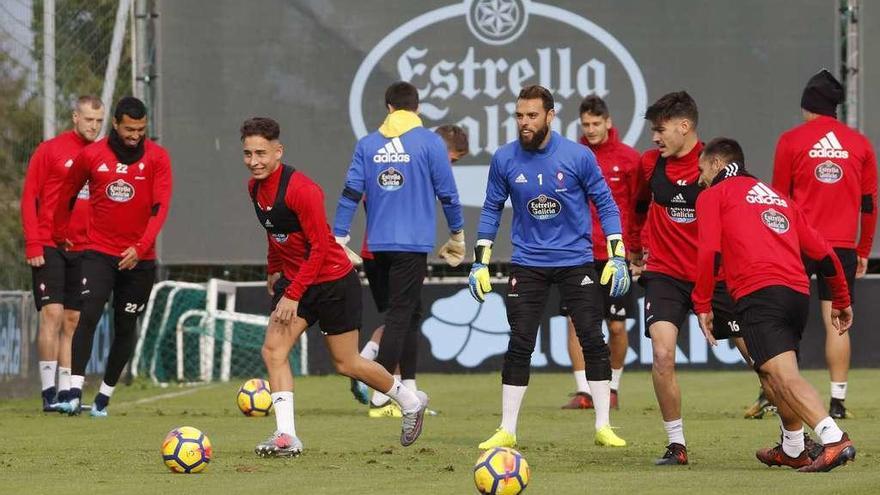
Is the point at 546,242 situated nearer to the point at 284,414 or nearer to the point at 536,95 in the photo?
the point at 536,95

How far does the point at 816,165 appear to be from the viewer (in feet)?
39.6

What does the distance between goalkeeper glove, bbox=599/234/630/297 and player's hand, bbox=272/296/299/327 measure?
1.83 m

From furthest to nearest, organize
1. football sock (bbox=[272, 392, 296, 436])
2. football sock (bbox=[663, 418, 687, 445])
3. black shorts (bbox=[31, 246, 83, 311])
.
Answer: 1. black shorts (bbox=[31, 246, 83, 311])
2. football sock (bbox=[272, 392, 296, 436])
3. football sock (bbox=[663, 418, 687, 445])

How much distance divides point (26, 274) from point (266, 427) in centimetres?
536

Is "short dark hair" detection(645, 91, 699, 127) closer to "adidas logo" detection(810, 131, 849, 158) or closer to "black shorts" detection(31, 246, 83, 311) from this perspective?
"adidas logo" detection(810, 131, 849, 158)

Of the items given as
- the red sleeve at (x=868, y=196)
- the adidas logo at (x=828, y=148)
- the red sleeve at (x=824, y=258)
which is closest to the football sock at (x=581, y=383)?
the red sleeve at (x=868, y=196)

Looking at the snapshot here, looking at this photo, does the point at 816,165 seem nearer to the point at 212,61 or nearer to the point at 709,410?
the point at 709,410

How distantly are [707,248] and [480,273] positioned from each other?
2.11 m

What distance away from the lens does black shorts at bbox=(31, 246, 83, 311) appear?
44.4 ft

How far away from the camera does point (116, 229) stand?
512 inches

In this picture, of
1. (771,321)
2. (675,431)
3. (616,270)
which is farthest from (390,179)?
(771,321)

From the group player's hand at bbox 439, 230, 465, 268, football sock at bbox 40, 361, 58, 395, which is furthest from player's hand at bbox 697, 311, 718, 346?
football sock at bbox 40, 361, 58, 395

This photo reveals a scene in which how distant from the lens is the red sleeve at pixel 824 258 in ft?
28.4

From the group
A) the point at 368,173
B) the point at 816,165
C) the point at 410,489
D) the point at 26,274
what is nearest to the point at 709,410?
the point at 816,165
